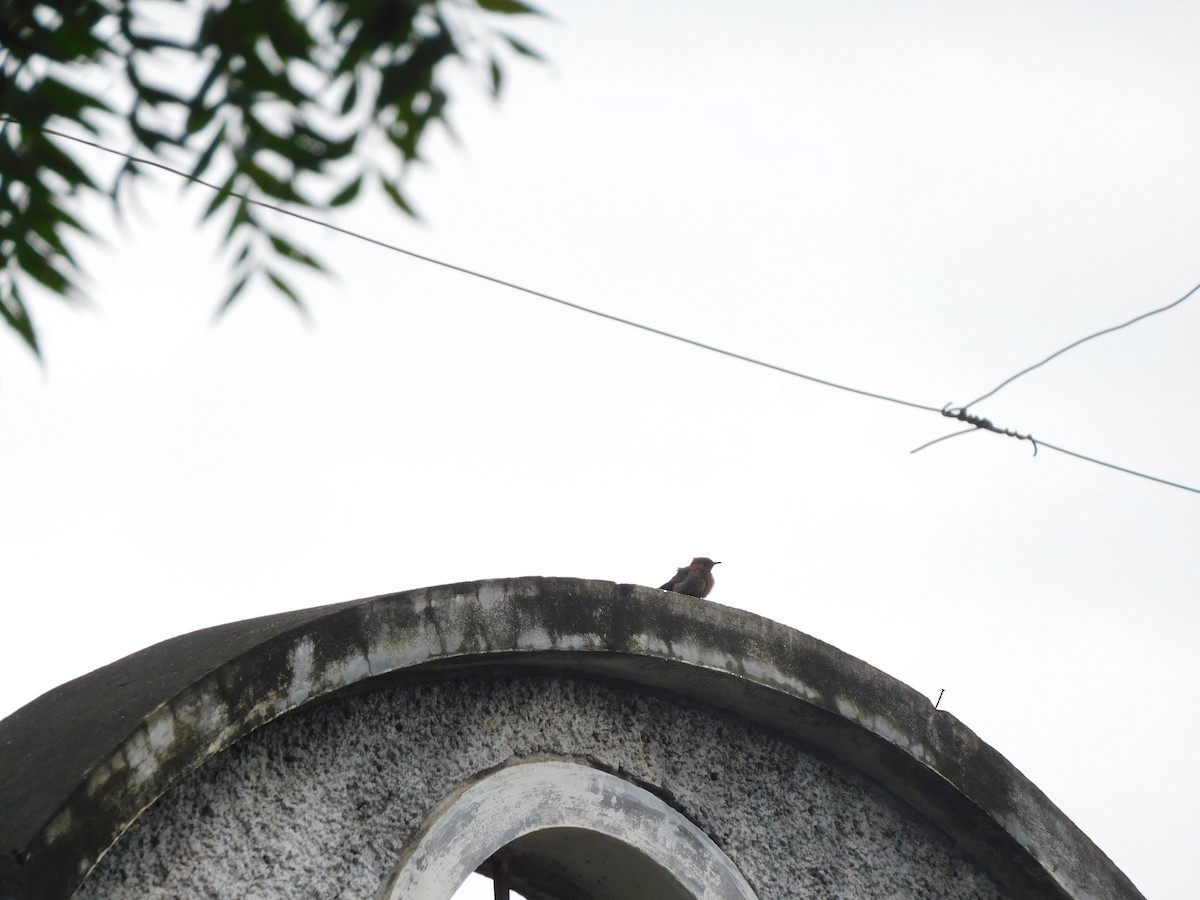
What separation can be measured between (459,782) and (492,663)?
341mm

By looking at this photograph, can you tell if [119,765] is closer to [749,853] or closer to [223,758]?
[223,758]

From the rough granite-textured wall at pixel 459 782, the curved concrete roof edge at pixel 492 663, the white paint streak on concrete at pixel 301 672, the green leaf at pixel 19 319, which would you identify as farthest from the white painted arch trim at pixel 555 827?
the green leaf at pixel 19 319

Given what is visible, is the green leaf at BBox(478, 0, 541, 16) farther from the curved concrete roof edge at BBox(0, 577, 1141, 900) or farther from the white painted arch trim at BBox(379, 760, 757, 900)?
the white painted arch trim at BBox(379, 760, 757, 900)

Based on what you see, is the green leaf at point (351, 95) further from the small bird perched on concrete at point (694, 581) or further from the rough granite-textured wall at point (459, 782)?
the small bird perched on concrete at point (694, 581)

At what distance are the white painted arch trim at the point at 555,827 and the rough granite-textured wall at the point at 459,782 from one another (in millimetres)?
49

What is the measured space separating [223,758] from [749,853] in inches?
64.6

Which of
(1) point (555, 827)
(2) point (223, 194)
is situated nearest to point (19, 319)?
(2) point (223, 194)

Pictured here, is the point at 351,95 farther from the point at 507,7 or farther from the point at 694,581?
the point at 694,581

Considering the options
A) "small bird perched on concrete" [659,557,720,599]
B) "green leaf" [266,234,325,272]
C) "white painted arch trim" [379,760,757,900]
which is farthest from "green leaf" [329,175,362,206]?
"small bird perched on concrete" [659,557,720,599]

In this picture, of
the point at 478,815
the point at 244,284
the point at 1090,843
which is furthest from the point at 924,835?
the point at 244,284

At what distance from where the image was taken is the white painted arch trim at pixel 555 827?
3.71 meters

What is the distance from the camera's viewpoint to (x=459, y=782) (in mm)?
3877

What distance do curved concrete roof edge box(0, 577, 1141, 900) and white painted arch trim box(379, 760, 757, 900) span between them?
0.33 metres

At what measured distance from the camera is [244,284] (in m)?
2.18
